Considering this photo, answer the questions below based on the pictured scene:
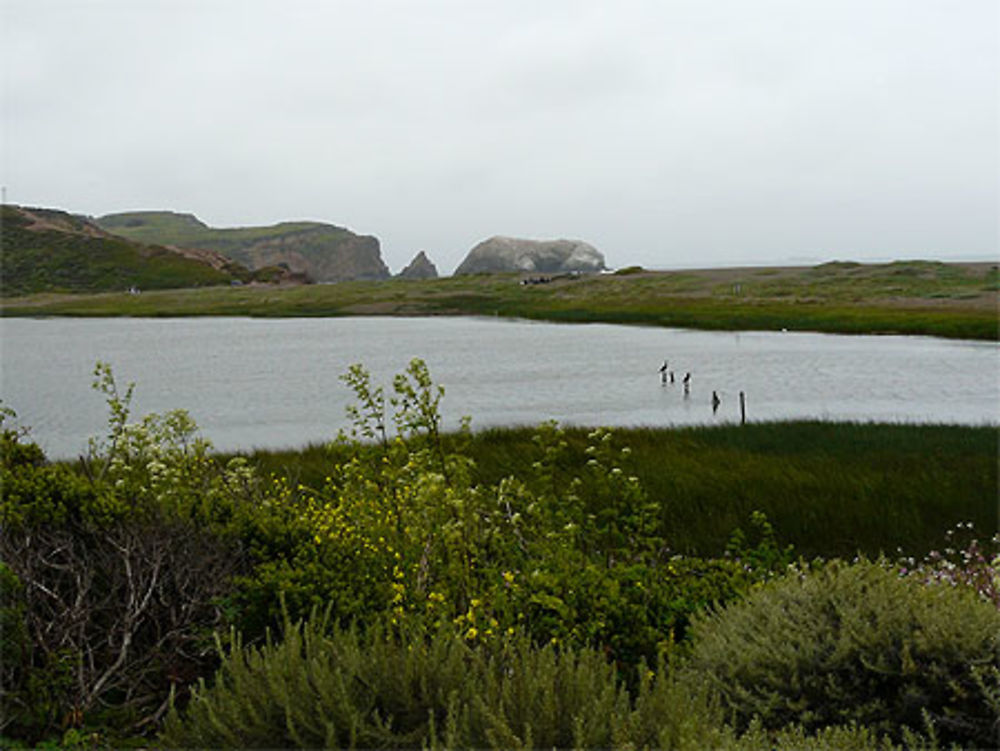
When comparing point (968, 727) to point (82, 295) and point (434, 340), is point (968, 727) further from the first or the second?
point (82, 295)

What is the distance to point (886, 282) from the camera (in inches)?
3743

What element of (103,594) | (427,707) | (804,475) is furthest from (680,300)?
(427,707)

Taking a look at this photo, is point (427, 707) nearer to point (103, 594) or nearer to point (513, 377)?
point (103, 594)

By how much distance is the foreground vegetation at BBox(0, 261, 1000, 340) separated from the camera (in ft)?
228

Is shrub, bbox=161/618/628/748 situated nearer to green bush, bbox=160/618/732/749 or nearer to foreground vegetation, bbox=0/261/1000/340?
green bush, bbox=160/618/732/749

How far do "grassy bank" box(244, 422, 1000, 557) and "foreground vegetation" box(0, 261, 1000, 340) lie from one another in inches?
1703

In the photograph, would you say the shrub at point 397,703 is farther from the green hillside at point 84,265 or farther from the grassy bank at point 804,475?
the green hillside at point 84,265

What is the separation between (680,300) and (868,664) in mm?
91865

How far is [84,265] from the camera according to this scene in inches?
7023

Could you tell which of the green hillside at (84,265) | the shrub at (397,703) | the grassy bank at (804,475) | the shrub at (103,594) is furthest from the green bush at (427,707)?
the green hillside at (84,265)

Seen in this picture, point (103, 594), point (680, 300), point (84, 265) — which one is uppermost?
point (84, 265)

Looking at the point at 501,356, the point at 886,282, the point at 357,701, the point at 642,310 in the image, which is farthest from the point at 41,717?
the point at 886,282

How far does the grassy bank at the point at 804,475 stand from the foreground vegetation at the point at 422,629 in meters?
2.03

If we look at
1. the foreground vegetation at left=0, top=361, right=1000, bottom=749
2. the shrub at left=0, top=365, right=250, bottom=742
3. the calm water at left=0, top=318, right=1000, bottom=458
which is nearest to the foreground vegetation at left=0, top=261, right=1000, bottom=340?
the calm water at left=0, top=318, right=1000, bottom=458
